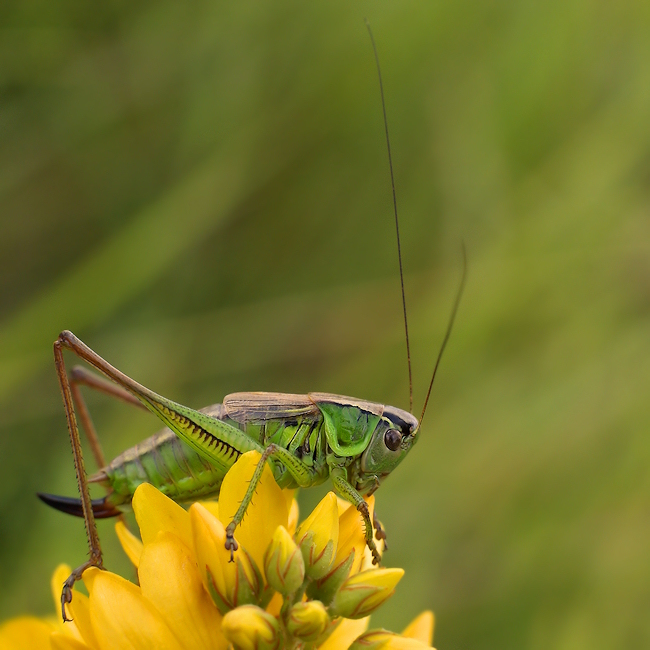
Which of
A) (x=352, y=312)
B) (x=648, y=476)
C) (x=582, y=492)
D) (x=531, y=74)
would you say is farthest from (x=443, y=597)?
(x=531, y=74)

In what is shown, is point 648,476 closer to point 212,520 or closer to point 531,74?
point 531,74

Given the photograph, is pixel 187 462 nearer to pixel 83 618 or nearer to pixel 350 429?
pixel 350 429

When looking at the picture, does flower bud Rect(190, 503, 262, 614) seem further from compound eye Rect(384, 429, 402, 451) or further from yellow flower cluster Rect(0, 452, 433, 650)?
compound eye Rect(384, 429, 402, 451)

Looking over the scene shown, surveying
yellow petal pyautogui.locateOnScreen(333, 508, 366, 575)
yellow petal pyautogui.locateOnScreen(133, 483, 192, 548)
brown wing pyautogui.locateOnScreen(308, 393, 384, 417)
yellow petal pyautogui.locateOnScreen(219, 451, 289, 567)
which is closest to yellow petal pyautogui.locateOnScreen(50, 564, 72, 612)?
yellow petal pyautogui.locateOnScreen(133, 483, 192, 548)

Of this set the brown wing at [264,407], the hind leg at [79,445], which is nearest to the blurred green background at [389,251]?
the hind leg at [79,445]

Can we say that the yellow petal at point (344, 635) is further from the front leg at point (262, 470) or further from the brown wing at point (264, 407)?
the brown wing at point (264, 407)

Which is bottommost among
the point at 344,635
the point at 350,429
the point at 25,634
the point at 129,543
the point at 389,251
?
the point at 344,635

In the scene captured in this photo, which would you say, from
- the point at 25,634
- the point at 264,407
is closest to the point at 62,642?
the point at 25,634
